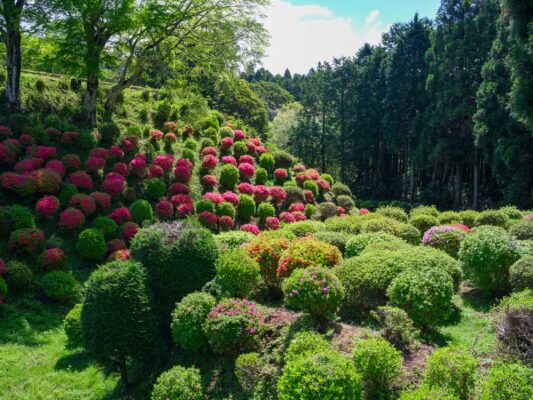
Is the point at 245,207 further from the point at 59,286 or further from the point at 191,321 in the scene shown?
Result: the point at 191,321

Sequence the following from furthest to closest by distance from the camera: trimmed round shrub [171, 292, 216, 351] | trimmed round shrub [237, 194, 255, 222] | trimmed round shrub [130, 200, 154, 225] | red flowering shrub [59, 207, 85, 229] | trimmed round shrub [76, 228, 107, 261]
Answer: trimmed round shrub [237, 194, 255, 222], trimmed round shrub [130, 200, 154, 225], red flowering shrub [59, 207, 85, 229], trimmed round shrub [76, 228, 107, 261], trimmed round shrub [171, 292, 216, 351]

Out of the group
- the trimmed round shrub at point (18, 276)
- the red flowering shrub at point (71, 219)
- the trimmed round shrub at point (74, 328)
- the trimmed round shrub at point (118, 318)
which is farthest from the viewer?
the red flowering shrub at point (71, 219)

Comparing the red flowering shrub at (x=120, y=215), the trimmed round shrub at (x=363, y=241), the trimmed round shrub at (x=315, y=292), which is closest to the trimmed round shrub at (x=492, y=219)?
the trimmed round shrub at (x=363, y=241)

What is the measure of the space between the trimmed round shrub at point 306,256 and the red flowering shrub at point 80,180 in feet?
35.1

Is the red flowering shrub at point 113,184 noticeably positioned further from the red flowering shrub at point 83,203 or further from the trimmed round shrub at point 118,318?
the trimmed round shrub at point 118,318

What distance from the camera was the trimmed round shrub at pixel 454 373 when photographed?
530 centimetres

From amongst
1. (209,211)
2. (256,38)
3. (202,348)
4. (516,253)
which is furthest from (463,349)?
(256,38)

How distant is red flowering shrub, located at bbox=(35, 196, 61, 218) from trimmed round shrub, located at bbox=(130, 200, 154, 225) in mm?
2739

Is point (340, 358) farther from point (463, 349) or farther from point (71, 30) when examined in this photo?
point (71, 30)

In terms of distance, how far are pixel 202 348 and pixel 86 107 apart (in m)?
16.6

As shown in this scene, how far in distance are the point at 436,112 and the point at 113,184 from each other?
23.5 meters

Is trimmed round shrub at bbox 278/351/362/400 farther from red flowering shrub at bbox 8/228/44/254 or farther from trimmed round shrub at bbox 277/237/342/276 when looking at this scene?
red flowering shrub at bbox 8/228/44/254

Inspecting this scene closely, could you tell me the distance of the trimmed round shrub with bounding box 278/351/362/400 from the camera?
203 inches

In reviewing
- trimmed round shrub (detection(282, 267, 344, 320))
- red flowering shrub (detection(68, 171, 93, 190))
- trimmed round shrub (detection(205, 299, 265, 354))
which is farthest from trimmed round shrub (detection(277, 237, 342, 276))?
red flowering shrub (detection(68, 171, 93, 190))
